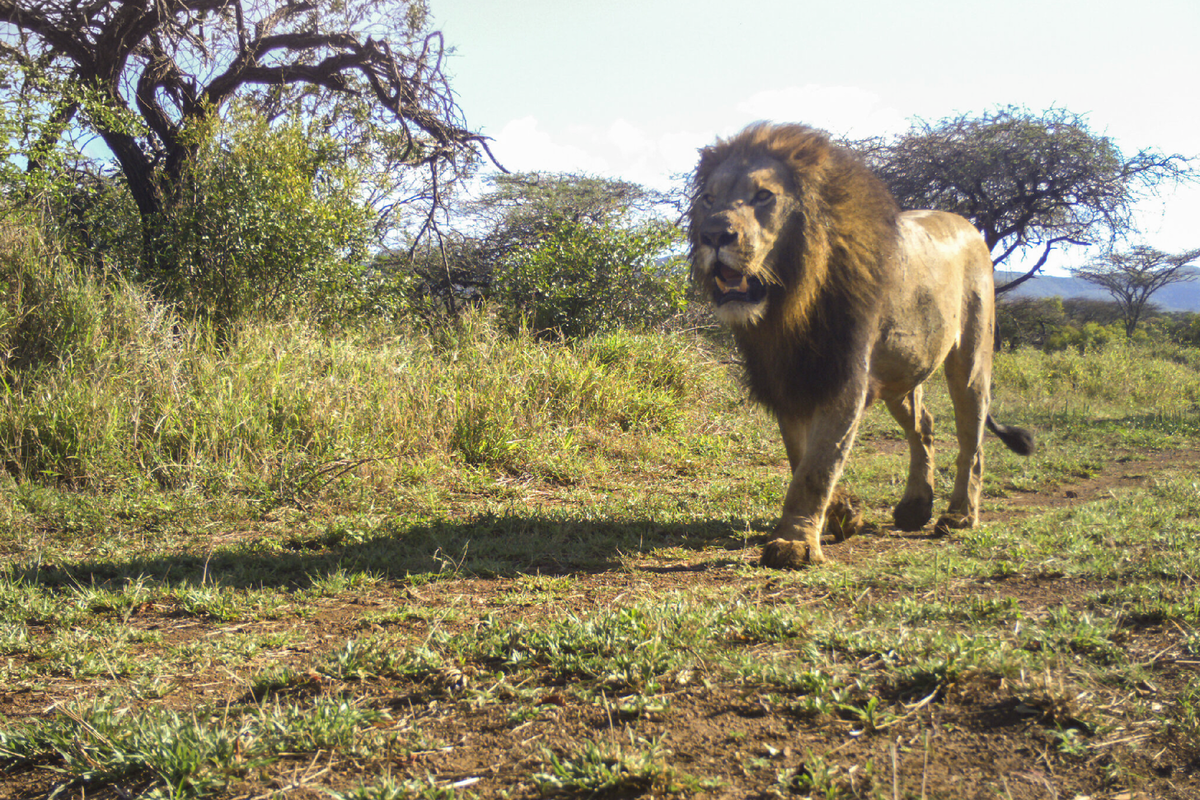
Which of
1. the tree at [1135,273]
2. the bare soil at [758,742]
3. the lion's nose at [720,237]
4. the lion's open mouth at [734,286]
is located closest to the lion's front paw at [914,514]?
the lion's open mouth at [734,286]

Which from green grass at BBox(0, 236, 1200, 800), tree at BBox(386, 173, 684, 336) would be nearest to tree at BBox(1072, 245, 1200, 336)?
tree at BBox(386, 173, 684, 336)

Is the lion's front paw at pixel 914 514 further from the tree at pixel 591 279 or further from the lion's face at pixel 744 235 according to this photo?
the tree at pixel 591 279

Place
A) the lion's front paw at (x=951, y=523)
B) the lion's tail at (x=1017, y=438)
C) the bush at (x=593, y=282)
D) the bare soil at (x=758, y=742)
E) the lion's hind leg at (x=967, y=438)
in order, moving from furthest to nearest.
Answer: the bush at (x=593, y=282) → the lion's tail at (x=1017, y=438) → the lion's hind leg at (x=967, y=438) → the lion's front paw at (x=951, y=523) → the bare soil at (x=758, y=742)

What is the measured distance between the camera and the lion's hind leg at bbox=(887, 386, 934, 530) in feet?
15.8

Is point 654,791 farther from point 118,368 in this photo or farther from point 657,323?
point 657,323

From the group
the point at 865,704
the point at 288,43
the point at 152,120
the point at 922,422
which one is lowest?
the point at 865,704

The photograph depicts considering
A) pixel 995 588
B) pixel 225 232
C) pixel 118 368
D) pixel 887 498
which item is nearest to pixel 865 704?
pixel 995 588

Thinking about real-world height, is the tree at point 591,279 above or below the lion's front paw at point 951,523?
above

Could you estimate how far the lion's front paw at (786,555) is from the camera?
3598mm

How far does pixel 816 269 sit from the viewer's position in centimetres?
385

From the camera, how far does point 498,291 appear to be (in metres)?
11.2

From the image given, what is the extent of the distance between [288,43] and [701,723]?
11.6m

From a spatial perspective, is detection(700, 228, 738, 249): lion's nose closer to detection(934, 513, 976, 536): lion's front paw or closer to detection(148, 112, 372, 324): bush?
detection(934, 513, 976, 536): lion's front paw

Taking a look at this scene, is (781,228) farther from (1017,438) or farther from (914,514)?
(1017,438)
